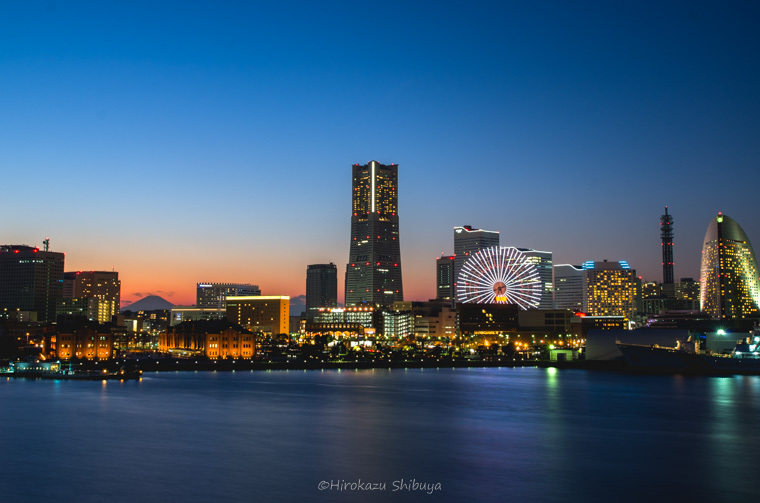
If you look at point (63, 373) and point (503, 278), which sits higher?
point (503, 278)

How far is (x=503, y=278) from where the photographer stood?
130250mm

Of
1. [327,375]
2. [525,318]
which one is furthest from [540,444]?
[525,318]

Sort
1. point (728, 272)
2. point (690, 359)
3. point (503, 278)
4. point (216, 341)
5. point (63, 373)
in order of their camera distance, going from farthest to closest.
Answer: point (728, 272) → point (503, 278) → point (216, 341) → point (690, 359) → point (63, 373)

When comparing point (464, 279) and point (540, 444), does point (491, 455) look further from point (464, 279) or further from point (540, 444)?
point (464, 279)

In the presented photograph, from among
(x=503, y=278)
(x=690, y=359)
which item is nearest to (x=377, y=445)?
(x=690, y=359)

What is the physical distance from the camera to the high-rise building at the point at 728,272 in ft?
544

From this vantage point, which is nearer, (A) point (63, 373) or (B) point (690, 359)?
(A) point (63, 373)

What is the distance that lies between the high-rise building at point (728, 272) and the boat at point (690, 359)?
74.6 metres

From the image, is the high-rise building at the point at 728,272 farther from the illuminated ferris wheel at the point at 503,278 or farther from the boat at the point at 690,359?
the boat at the point at 690,359

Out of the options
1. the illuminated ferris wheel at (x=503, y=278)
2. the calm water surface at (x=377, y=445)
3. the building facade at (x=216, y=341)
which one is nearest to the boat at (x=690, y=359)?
the calm water surface at (x=377, y=445)

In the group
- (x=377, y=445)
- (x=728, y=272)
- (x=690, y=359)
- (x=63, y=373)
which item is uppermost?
(x=728, y=272)

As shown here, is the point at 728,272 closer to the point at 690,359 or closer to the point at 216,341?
the point at 690,359

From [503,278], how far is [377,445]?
319ft

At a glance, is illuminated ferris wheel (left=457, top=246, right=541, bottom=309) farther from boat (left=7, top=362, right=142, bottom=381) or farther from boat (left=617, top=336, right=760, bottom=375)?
boat (left=7, top=362, right=142, bottom=381)
